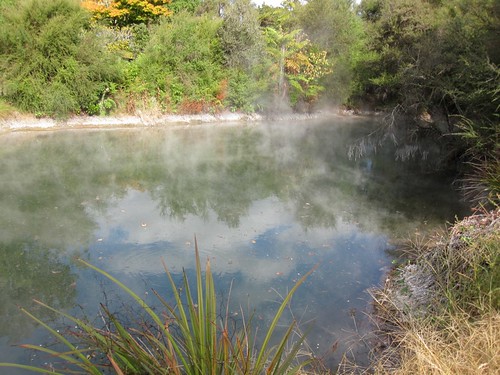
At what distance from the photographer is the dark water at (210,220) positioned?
518 cm

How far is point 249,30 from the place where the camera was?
16.5 meters

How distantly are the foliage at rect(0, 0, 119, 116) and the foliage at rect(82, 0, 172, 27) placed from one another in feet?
21.7

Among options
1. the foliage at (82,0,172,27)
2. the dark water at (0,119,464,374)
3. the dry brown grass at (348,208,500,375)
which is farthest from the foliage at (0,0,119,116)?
the dry brown grass at (348,208,500,375)

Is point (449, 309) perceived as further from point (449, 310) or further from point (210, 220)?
point (210, 220)

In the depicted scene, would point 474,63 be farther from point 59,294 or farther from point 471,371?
point 59,294

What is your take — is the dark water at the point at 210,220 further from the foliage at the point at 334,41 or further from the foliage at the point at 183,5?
the foliage at the point at 183,5

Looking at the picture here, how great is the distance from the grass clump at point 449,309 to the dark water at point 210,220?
53 centimetres

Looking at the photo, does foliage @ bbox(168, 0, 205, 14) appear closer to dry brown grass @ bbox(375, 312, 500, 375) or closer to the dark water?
the dark water

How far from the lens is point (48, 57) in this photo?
13.2m

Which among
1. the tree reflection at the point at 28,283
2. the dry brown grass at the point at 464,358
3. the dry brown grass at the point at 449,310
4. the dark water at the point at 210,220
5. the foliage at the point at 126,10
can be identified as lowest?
the dark water at the point at 210,220

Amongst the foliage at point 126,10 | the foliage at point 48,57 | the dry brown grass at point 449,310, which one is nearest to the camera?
the dry brown grass at point 449,310

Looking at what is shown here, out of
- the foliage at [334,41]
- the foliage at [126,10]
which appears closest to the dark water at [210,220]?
the foliage at [334,41]

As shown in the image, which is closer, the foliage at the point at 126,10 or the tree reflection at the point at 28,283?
the tree reflection at the point at 28,283

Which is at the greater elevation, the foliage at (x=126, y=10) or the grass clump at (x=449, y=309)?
the foliage at (x=126, y=10)
